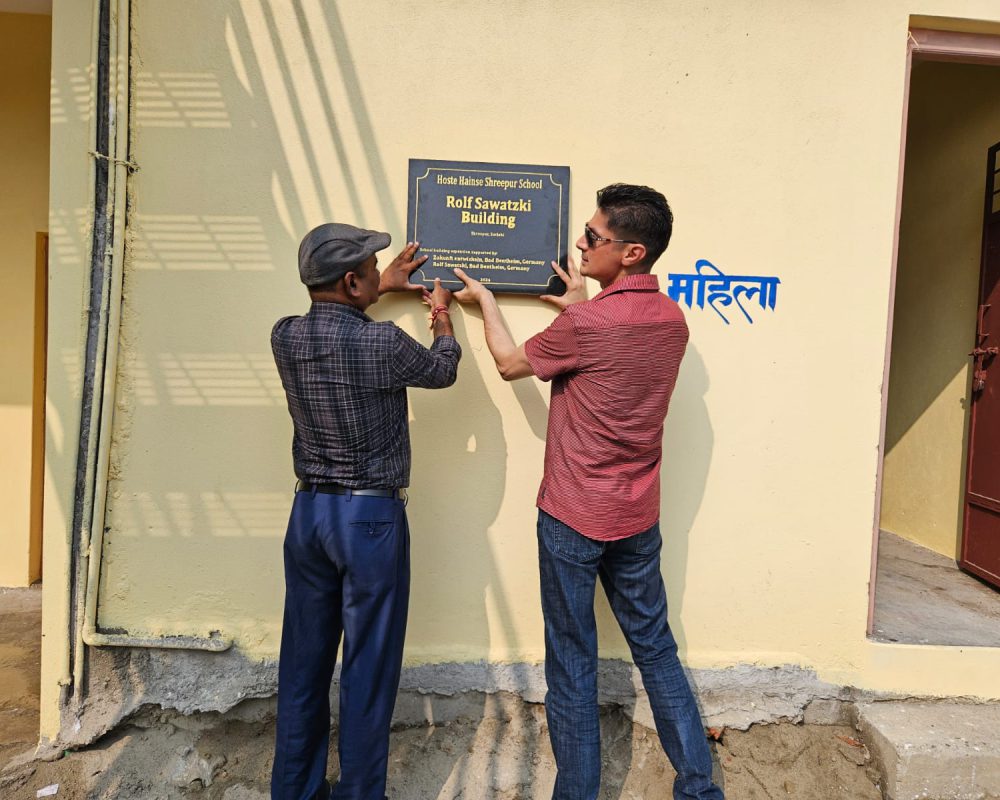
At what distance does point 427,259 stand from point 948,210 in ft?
12.0

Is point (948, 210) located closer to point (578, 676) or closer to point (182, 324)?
point (578, 676)

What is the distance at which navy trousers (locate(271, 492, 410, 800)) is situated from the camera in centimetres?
192

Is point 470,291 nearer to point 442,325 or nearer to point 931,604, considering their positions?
point 442,325

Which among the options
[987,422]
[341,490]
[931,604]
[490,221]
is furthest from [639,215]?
[987,422]

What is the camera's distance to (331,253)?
1922 millimetres

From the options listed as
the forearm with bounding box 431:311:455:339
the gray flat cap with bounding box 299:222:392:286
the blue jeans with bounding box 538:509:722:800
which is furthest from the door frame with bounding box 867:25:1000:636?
the gray flat cap with bounding box 299:222:392:286

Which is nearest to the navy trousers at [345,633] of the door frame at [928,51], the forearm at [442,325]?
the forearm at [442,325]

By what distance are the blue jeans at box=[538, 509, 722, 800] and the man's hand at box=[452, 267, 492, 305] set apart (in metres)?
0.87

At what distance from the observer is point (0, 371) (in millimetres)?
3615

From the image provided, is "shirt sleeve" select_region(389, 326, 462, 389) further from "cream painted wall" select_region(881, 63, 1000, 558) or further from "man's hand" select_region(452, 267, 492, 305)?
"cream painted wall" select_region(881, 63, 1000, 558)

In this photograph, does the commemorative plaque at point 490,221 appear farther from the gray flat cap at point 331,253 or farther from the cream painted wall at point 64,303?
the cream painted wall at point 64,303

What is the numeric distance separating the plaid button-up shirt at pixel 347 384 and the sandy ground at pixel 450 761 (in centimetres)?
123

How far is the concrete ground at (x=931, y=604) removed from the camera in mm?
2721

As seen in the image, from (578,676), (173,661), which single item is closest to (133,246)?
(173,661)
